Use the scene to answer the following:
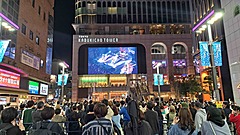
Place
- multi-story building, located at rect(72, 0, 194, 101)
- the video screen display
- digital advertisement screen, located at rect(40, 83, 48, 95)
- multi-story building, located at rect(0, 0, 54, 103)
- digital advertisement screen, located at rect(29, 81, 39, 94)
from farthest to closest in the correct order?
1. the video screen display
2. multi-story building, located at rect(72, 0, 194, 101)
3. digital advertisement screen, located at rect(40, 83, 48, 95)
4. digital advertisement screen, located at rect(29, 81, 39, 94)
5. multi-story building, located at rect(0, 0, 54, 103)

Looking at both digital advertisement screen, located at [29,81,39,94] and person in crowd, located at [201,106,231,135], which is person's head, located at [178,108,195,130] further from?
digital advertisement screen, located at [29,81,39,94]

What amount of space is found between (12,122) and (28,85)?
68.9 ft

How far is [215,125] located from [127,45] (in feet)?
153

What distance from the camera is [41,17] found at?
26.2 meters

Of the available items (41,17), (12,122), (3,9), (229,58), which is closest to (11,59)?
(3,9)

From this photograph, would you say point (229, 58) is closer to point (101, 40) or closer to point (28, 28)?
point (28, 28)

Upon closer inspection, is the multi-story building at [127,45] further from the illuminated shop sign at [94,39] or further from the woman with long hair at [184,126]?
the woman with long hair at [184,126]

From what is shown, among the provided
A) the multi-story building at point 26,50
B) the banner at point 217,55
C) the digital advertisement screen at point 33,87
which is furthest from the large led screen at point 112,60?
the banner at point 217,55

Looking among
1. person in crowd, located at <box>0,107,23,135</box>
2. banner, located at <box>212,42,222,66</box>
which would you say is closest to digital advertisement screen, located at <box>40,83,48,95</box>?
banner, located at <box>212,42,222,66</box>

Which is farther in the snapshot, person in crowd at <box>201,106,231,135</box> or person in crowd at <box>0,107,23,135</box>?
person in crowd at <box>201,106,231,135</box>

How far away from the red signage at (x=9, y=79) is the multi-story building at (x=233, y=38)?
2078 cm

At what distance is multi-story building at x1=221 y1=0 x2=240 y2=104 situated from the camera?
18.3m

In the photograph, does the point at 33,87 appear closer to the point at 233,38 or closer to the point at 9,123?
the point at 9,123

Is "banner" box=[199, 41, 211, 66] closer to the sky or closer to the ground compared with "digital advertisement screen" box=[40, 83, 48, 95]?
closer to the sky
